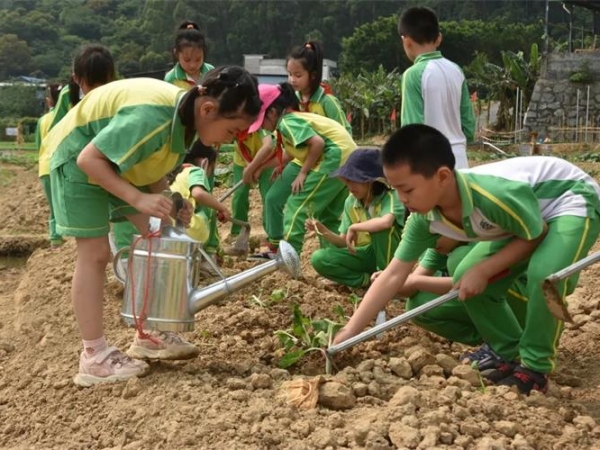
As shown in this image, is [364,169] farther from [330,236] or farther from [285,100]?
[285,100]

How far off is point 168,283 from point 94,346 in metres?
0.39

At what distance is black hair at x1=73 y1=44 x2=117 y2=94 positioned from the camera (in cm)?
497

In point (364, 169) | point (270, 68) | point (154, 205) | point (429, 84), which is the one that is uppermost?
point (429, 84)

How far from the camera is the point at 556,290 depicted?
281 cm

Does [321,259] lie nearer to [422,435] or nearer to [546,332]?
[546,332]

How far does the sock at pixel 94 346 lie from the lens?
10.8ft

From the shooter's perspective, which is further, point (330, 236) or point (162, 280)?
point (330, 236)

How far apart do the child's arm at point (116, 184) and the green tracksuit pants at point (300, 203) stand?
225cm

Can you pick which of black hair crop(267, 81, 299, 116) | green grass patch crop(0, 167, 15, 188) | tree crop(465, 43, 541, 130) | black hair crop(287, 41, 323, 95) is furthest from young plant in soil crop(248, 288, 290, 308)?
tree crop(465, 43, 541, 130)

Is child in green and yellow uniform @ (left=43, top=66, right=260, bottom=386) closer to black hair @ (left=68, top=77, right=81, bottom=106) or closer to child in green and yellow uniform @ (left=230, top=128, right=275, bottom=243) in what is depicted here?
black hair @ (left=68, top=77, right=81, bottom=106)

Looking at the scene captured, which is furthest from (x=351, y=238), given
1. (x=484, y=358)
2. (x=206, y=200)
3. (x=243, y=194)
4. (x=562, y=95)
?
(x=562, y=95)

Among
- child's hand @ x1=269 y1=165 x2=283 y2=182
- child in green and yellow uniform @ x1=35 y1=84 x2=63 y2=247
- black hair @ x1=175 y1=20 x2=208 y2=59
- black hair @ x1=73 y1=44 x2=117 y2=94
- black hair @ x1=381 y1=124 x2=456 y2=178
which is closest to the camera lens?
black hair @ x1=381 y1=124 x2=456 y2=178

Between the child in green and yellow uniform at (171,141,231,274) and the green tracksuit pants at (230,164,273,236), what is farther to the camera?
the green tracksuit pants at (230,164,273,236)

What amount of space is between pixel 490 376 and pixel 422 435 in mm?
820
